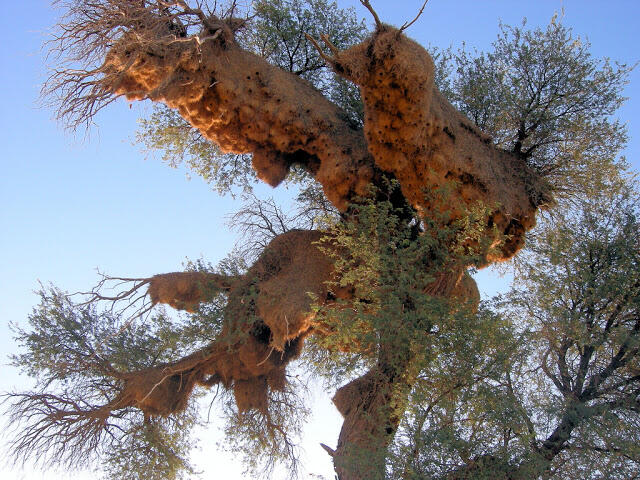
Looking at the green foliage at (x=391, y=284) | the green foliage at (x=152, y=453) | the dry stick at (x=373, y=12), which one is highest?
the dry stick at (x=373, y=12)

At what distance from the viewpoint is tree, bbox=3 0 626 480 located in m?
12.0

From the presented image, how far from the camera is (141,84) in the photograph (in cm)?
1346

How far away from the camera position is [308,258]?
48.1 feet

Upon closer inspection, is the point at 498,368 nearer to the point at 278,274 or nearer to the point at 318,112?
the point at 278,274

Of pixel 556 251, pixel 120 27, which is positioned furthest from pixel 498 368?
pixel 120 27

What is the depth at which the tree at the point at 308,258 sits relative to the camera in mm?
12008

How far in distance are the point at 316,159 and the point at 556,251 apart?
572 cm

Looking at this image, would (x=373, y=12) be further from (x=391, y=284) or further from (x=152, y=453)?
(x=152, y=453)

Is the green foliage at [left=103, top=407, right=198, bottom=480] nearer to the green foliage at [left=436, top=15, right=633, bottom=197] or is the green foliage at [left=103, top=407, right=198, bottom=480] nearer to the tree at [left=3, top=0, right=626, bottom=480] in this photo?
the tree at [left=3, top=0, right=626, bottom=480]

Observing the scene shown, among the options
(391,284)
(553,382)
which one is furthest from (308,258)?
(553,382)

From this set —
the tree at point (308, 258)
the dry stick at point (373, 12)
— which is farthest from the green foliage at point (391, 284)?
the dry stick at point (373, 12)

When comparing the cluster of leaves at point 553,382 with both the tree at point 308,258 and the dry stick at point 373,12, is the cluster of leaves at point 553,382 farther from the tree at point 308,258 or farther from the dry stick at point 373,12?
the dry stick at point 373,12

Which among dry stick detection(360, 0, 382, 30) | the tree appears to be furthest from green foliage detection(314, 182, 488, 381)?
dry stick detection(360, 0, 382, 30)

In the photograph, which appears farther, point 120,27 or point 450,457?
point 120,27
